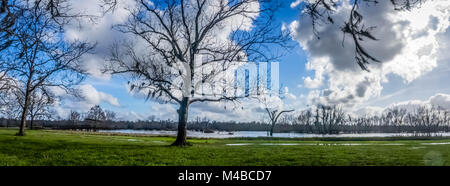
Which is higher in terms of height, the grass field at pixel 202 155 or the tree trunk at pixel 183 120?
the tree trunk at pixel 183 120

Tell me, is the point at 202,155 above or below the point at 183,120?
below

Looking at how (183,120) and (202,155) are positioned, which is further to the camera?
(183,120)

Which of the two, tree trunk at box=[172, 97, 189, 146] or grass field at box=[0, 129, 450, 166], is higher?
tree trunk at box=[172, 97, 189, 146]

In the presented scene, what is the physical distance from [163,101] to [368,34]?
1486 centimetres

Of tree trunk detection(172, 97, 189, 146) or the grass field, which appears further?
tree trunk detection(172, 97, 189, 146)

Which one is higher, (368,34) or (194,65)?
(194,65)

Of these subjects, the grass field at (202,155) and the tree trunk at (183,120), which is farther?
the tree trunk at (183,120)
